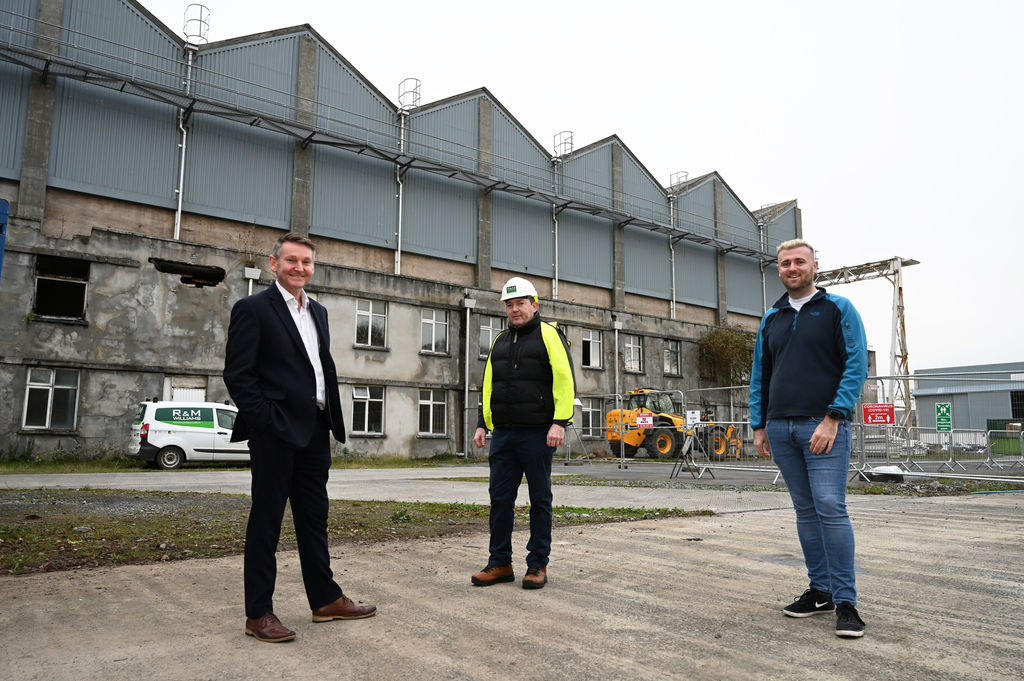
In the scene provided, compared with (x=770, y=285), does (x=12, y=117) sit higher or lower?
higher

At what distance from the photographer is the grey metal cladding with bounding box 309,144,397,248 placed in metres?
26.3

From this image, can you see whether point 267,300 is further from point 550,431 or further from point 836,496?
point 836,496

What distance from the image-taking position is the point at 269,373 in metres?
3.56

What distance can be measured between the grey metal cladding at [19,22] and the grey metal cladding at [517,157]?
16.5m

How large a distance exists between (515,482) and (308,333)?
1795 mm

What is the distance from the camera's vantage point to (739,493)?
1124 cm

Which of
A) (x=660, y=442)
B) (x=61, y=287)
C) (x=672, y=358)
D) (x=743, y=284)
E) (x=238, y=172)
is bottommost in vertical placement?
(x=660, y=442)

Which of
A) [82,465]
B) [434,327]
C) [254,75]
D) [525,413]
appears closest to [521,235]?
[434,327]

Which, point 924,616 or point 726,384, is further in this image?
point 726,384

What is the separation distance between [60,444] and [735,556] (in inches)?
770

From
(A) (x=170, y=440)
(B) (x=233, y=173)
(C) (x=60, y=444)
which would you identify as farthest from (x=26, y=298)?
(B) (x=233, y=173)

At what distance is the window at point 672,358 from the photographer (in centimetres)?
3469

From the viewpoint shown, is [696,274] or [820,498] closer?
[820,498]

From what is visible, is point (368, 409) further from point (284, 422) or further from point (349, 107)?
point (284, 422)
